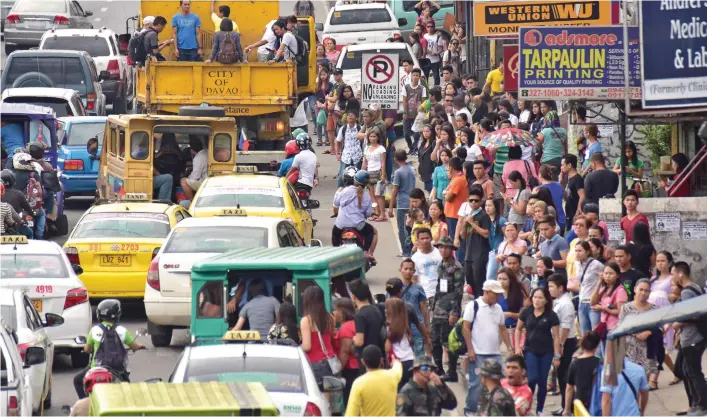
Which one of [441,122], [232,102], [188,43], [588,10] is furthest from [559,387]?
[188,43]

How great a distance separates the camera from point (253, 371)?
12.7 metres

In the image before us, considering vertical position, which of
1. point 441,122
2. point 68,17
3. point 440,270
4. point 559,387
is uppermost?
point 68,17

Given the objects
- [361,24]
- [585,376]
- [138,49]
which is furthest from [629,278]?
[361,24]

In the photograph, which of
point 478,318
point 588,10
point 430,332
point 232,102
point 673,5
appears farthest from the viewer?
point 232,102

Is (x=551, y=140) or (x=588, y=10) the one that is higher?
(x=588, y=10)

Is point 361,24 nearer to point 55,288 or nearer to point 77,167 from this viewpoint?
point 77,167

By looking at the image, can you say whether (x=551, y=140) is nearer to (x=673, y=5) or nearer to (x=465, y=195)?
(x=465, y=195)

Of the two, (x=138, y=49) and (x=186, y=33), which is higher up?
(x=186, y=33)

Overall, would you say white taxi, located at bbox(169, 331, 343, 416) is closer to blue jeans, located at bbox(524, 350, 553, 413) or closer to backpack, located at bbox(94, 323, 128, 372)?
backpack, located at bbox(94, 323, 128, 372)

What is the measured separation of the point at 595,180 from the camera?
20484 mm

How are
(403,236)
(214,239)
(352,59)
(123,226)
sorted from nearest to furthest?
1. (214,239)
2. (123,226)
3. (403,236)
4. (352,59)

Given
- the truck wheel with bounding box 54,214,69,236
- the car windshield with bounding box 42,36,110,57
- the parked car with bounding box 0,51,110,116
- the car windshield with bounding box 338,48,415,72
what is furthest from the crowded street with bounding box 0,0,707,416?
the car windshield with bounding box 42,36,110,57

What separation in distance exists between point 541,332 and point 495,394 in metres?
2.66

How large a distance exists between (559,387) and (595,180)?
466cm
